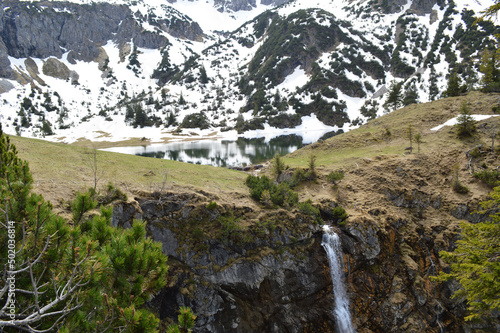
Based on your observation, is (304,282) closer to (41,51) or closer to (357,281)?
(357,281)

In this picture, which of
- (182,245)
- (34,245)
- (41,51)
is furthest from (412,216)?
(41,51)

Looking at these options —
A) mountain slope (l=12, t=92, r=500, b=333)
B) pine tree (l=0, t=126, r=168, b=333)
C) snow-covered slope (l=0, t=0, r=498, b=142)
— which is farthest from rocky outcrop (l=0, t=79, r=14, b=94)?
pine tree (l=0, t=126, r=168, b=333)

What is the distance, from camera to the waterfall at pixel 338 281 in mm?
12906

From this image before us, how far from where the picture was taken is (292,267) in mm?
13516

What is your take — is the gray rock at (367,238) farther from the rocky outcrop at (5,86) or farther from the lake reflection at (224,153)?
the rocky outcrop at (5,86)

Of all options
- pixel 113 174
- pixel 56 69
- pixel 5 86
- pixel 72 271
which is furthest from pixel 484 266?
pixel 56 69

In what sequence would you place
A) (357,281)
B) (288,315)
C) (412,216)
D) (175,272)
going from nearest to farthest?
1. (175,272)
2. (288,315)
3. (357,281)
4. (412,216)

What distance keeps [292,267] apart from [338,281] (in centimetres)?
296

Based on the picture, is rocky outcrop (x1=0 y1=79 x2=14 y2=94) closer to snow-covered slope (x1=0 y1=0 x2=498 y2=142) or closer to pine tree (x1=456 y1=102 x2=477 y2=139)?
snow-covered slope (x1=0 y1=0 x2=498 y2=142)

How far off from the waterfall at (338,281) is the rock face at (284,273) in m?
0.31

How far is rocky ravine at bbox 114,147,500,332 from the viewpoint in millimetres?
12266

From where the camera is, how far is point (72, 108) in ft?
482

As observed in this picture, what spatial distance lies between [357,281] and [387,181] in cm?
894

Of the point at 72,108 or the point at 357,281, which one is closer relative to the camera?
the point at 357,281
